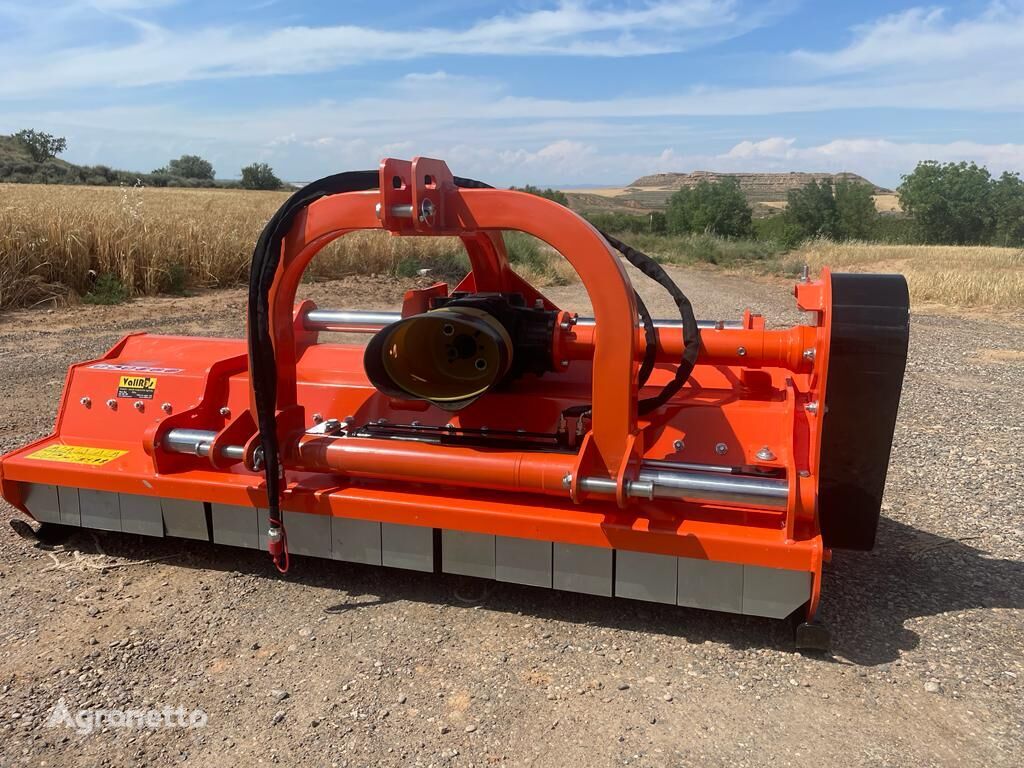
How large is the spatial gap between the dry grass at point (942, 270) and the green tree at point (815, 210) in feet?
42.7

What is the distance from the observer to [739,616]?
Answer: 10.1 ft

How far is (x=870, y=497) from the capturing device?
9.73 feet

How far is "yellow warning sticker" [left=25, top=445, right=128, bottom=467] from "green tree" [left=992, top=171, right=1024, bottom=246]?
57.9m

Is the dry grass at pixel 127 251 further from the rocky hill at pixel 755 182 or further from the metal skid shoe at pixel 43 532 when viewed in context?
the rocky hill at pixel 755 182

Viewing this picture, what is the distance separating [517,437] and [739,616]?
1.11m

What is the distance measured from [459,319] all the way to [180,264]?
35.9 ft

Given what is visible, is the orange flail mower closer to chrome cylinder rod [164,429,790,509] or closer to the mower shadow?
chrome cylinder rod [164,429,790,509]

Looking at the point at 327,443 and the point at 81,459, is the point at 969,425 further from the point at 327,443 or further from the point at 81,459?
the point at 81,459

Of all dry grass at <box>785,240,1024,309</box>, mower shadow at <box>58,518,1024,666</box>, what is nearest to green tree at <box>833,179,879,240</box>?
dry grass at <box>785,240,1024,309</box>

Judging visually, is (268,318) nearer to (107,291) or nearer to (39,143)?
(107,291)

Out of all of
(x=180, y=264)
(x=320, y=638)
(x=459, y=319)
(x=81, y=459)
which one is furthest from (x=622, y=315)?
(x=180, y=264)

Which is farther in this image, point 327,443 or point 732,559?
point 327,443

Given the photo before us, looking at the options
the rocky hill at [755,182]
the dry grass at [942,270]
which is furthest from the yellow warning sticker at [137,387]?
the rocky hill at [755,182]

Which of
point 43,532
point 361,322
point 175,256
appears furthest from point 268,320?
point 175,256
